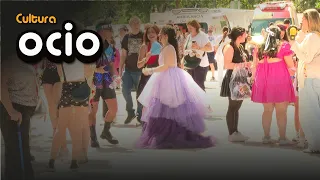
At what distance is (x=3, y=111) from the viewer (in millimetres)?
4945

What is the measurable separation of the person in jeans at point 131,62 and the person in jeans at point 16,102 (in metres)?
2.65

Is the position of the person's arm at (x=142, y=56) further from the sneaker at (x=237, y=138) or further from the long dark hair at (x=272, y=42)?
the long dark hair at (x=272, y=42)

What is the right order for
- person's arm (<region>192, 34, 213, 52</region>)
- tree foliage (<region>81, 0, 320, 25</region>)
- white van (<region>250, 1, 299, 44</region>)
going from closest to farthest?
tree foliage (<region>81, 0, 320, 25</region>), person's arm (<region>192, 34, 213, 52</region>), white van (<region>250, 1, 299, 44</region>)

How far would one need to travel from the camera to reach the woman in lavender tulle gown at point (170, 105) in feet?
21.7

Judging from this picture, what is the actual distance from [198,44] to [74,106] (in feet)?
9.96

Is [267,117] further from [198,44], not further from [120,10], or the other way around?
[120,10]

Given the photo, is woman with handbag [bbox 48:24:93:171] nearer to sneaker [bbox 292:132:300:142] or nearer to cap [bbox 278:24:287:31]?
cap [bbox 278:24:287:31]

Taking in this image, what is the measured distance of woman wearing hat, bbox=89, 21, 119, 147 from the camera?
6.56m

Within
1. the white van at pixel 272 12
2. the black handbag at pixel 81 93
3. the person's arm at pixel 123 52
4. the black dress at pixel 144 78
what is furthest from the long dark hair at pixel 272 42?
the white van at pixel 272 12

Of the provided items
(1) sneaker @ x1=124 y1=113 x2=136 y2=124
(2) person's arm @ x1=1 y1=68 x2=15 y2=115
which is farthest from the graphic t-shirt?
(2) person's arm @ x1=1 y1=68 x2=15 y2=115

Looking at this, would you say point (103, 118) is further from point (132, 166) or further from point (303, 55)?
point (303, 55)

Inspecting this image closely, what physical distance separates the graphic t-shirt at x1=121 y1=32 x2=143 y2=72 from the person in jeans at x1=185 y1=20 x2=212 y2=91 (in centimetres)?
71

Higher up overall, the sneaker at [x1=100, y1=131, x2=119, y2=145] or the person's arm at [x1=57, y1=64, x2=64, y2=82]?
the person's arm at [x1=57, y1=64, x2=64, y2=82]

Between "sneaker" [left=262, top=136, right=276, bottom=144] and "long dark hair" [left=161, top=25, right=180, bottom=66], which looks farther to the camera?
"sneaker" [left=262, top=136, right=276, bottom=144]
